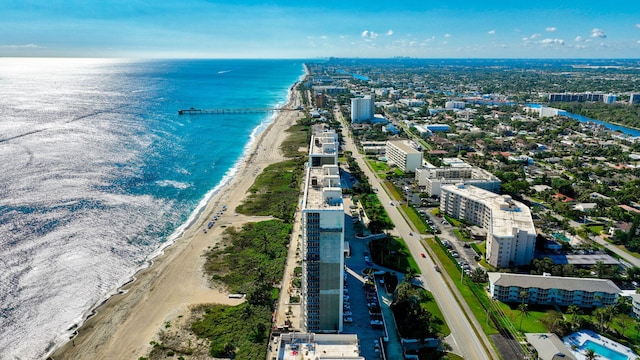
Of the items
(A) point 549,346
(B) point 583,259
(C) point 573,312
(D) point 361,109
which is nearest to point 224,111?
(D) point 361,109

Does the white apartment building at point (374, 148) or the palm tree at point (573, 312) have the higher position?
the white apartment building at point (374, 148)

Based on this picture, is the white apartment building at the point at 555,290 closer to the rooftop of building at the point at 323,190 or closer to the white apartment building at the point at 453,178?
the rooftop of building at the point at 323,190

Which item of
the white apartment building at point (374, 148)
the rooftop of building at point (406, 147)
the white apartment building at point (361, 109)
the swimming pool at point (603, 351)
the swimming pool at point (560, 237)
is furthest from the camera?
the white apartment building at point (361, 109)

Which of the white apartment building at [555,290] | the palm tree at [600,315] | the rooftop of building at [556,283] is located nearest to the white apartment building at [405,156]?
the rooftop of building at [556,283]

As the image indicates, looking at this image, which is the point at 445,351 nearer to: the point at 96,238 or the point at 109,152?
the point at 96,238

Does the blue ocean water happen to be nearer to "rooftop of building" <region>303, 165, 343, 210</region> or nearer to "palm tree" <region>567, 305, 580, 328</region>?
"rooftop of building" <region>303, 165, 343, 210</region>

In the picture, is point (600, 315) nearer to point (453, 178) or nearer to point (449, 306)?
point (449, 306)

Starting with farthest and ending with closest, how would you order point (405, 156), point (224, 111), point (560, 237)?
point (224, 111)
point (405, 156)
point (560, 237)
